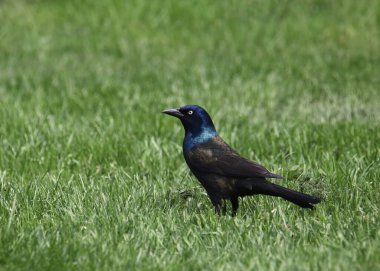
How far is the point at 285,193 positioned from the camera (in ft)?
17.0

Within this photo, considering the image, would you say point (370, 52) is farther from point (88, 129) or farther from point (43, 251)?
point (43, 251)

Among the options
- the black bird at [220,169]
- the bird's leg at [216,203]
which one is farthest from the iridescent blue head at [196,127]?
the bird's leg at [216,203]

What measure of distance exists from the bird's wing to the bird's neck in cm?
3

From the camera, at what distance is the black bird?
207 inches

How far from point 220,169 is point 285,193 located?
521 millimetres

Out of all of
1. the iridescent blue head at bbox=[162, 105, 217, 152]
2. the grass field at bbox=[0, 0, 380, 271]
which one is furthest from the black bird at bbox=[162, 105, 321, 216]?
the grass field at bbox=[0, 0, 380, 271]

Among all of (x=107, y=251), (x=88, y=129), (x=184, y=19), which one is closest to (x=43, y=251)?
(x=107, y=251)

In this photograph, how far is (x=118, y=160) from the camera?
287 inches

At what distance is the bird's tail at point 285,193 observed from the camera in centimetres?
512

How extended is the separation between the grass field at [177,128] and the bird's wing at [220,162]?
29 cm

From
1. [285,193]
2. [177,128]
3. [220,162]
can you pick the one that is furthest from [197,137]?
[177,128]

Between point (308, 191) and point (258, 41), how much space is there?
22.8 feet

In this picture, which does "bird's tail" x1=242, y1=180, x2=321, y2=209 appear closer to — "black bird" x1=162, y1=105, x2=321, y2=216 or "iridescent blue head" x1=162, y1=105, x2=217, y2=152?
"black bird" x1=162, y1=105, x2=321, y2=216

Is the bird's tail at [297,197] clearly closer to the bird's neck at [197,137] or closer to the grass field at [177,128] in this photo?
the grass field at [177,128]
